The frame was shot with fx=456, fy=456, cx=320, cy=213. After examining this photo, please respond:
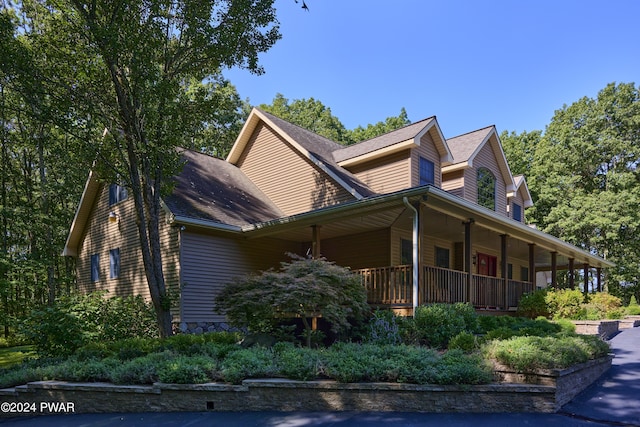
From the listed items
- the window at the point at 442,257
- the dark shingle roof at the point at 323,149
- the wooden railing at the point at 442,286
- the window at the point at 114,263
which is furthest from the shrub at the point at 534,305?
the window at the point at 114,263

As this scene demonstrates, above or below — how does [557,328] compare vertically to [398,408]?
above

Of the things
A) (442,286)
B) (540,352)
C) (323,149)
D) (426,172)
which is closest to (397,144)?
(426,172)

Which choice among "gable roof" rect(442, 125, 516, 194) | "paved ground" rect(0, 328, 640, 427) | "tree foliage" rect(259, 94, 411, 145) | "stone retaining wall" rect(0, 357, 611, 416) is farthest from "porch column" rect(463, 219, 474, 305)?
"tree foliage" rect(259, 94, 411, 145)

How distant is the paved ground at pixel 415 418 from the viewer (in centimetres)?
548

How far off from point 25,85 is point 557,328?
43.4ft

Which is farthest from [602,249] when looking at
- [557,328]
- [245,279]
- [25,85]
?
[25,85]

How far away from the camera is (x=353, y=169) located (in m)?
16.2

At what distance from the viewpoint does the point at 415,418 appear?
577 cm

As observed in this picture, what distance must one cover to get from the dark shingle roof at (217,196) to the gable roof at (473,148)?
7.09 metres

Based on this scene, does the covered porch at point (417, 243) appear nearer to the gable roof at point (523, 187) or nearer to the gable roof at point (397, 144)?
the gable roof at point (397, 144)

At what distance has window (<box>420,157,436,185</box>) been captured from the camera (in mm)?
15281

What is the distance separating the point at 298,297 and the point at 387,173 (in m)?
7.44

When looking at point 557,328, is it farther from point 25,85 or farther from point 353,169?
point 25,85

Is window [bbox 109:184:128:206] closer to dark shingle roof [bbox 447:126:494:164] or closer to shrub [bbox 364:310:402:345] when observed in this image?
shrub [bbox 364:310:402:345]
